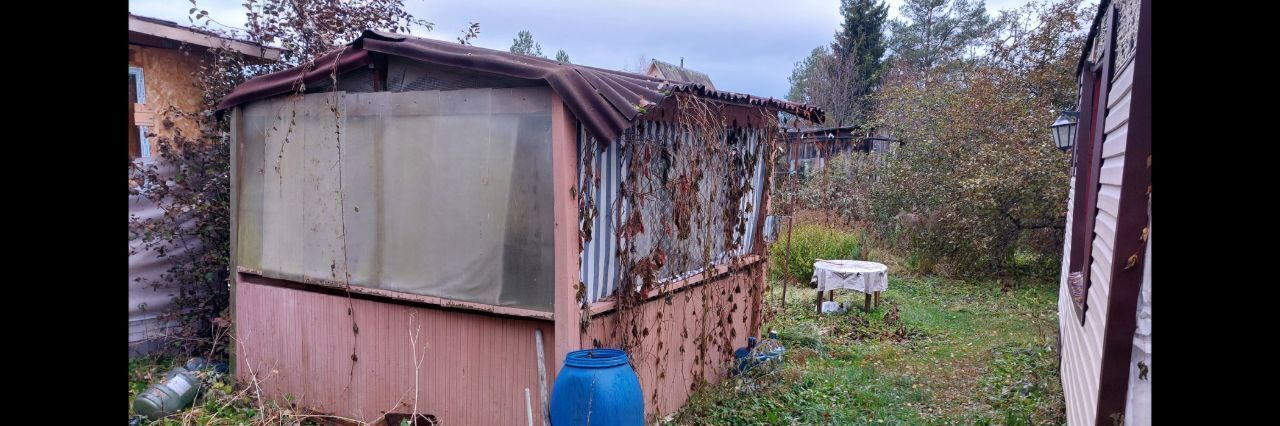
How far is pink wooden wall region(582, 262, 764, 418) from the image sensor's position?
5410 mm

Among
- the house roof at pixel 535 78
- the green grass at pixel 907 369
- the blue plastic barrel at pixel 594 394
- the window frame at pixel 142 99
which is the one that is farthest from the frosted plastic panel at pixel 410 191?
the window frame at pixel 142 99

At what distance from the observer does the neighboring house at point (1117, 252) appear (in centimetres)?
274

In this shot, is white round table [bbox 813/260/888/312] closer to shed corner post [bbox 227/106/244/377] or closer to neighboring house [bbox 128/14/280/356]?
shed corner post [bbox 227/106/244/377]

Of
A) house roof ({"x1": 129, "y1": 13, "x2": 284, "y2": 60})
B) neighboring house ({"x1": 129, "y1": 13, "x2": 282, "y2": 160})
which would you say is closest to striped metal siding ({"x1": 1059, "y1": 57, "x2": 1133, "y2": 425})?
house roof ({"x1": 129, "y1": 13, "x2": 284, "y2": 60})

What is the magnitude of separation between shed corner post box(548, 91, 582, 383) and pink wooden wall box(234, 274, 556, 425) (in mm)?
169

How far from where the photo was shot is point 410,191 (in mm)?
4977

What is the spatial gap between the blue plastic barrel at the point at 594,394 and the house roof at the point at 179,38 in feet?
16.4

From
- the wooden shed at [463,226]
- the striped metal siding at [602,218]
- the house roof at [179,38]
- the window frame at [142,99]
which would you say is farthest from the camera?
the window frame at [142,99]

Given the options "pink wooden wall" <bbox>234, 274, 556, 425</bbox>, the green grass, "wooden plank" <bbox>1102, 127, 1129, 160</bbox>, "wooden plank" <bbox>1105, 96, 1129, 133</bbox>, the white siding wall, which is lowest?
the green grass

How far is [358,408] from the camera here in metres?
5.45

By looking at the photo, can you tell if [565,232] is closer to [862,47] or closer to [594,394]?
[594,394]

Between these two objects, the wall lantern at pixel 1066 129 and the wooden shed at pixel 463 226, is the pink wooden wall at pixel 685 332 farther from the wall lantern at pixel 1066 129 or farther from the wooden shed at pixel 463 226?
the wall lantern at pixel 1066 129
